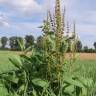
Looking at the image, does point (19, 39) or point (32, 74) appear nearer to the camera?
point (32, 74)

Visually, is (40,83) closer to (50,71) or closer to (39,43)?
(50,71)

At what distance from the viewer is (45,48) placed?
460cm

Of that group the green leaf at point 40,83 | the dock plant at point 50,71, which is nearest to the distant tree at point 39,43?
the dock plant at point 50,71

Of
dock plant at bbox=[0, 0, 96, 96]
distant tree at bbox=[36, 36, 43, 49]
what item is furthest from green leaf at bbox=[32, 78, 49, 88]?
distant tree at bbox=[36, 36, 43, 49]

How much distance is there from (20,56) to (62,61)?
70 cm

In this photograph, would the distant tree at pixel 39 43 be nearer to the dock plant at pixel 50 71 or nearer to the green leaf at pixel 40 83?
the dock plant at pixel 50 71

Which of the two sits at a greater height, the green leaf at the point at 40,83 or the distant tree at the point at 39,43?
the distant tree at the point at 39,43

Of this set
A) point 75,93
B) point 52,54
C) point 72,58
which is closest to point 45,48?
point 52,54

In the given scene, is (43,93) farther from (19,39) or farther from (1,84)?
(19,39)

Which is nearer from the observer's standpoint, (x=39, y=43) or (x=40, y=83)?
(x=40, y=83)

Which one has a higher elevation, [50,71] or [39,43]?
[39,43]

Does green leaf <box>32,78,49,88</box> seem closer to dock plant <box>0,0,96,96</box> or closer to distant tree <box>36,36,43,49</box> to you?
dock plant <box>0,0,96,96</box>

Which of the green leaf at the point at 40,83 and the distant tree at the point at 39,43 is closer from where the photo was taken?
the green leaf at the point at 40,83

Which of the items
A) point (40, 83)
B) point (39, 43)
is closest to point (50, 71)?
point (40, 83)
